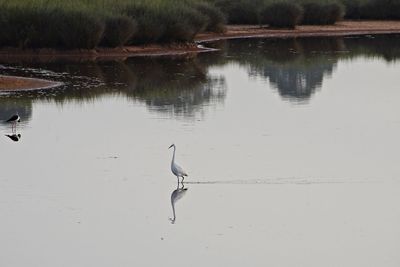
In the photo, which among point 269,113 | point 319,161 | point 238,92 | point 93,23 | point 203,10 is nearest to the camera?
point 319,161

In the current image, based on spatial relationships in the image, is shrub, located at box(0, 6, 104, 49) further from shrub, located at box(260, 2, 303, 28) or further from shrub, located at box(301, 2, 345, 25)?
shrub, located at box(301, 2, 345, 25)

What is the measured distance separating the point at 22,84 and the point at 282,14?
79.9ft

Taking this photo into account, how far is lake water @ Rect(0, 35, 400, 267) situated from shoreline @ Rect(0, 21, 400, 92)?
127cm

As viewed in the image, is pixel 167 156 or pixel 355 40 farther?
pixel 355 40

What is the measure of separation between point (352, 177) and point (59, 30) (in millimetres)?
20860

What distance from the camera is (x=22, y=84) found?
93.8 feet

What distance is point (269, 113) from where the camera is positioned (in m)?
24.2

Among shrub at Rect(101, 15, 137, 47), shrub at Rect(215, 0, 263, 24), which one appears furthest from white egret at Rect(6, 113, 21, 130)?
shrub at Rect(215, 0, 263, 24)

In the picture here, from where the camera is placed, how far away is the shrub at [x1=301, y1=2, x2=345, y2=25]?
5391cm

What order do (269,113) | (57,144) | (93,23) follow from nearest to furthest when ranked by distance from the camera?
(57,144) < (269,113) < (93,23)

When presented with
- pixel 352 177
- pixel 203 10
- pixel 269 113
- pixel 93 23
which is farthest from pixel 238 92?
pixel 203 10

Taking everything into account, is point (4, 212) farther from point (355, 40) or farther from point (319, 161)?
point (355, 40)

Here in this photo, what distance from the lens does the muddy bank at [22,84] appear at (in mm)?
28141

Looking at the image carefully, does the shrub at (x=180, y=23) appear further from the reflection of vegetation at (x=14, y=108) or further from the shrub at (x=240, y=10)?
the reflection of vegetation at (x=14, y=108)
